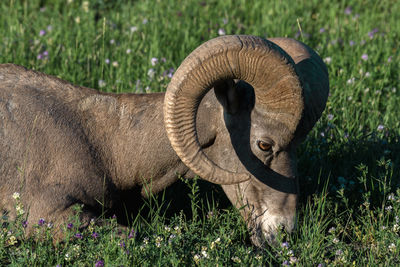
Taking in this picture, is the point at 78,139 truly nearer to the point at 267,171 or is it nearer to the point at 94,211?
the point at 94,211

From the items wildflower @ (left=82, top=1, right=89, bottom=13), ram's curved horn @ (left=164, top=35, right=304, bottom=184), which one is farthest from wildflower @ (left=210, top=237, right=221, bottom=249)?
wildflower @ (left=82, top=1, right=89, bottom=13)

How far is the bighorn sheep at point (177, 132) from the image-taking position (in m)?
5.05

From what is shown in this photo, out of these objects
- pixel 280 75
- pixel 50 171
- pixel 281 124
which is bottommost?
pixel 50 171

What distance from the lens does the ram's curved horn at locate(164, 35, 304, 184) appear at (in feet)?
16.3

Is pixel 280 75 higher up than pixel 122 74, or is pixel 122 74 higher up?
pixel 280 75

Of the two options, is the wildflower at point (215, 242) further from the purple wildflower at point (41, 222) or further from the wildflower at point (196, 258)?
the purple wildflower at point (41, 222)

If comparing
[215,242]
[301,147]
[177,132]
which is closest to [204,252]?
[215,242]

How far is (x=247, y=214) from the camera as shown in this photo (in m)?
5.72

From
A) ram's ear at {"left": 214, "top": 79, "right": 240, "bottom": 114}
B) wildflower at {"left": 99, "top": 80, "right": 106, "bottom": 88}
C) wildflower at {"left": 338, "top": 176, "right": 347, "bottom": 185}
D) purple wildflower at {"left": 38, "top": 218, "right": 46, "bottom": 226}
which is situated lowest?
wildflower at {"left": 338, "top": 176, "right": 347, "bottom": 185}

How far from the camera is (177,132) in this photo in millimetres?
5047

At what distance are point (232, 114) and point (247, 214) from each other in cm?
87

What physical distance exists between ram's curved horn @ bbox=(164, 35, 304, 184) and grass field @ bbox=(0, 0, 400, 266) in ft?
1.04

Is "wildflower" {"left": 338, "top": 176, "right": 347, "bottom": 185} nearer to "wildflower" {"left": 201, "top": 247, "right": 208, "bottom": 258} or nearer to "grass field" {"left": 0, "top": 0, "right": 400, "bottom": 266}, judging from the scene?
"grass field" {"left": 0, "top": 0, "right": 400, "bottom": 266}

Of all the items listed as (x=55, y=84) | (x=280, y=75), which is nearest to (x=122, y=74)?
(x=55, y=84)
